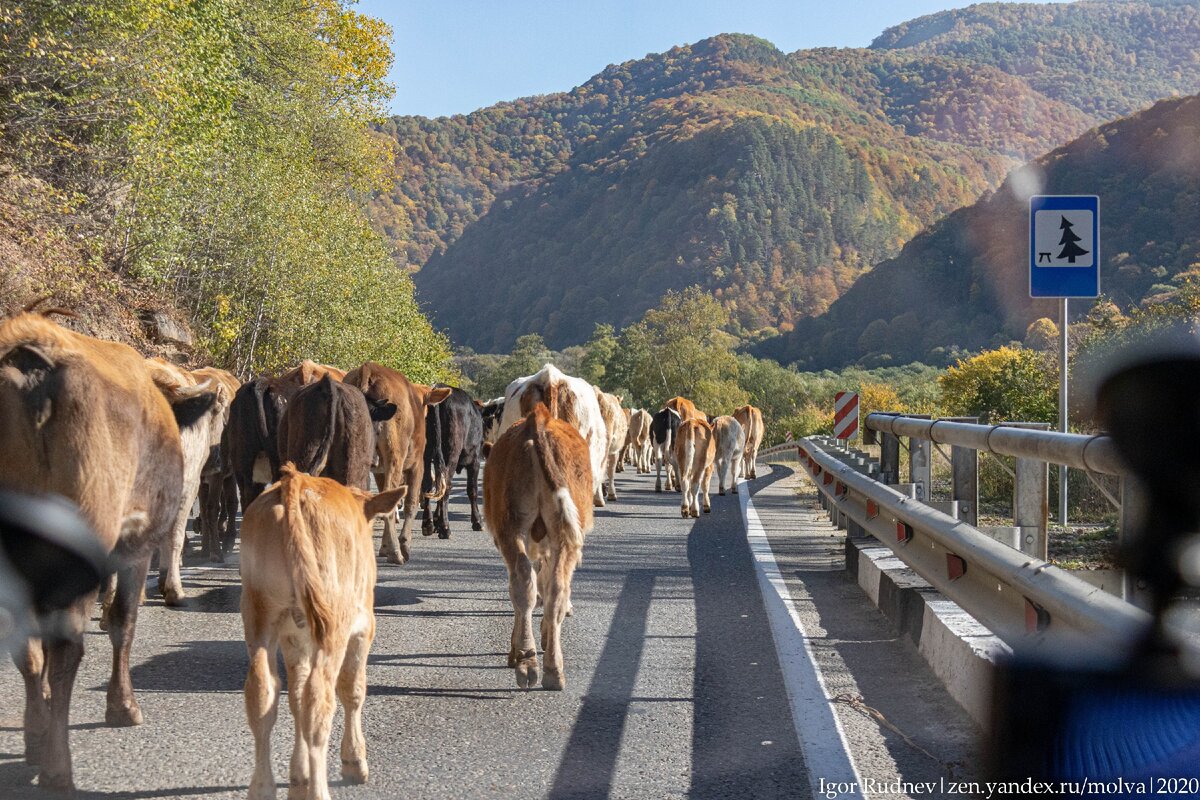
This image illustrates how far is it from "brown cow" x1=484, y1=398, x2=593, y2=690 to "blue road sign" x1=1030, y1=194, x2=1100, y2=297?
17.6 feet

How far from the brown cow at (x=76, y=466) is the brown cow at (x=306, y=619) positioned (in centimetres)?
82

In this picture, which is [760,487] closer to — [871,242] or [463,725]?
[463,725]

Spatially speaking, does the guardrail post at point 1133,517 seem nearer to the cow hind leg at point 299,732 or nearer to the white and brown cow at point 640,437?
the cow hind leg at point 299,732

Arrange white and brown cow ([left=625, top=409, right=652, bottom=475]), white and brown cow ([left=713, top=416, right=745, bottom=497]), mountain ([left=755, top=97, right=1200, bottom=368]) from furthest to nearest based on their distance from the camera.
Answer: mountain ([left=755, top=97, right=1200, bottom=368])
white and brown cow ([left=625, top=409, right=652, bottom=475])
white and brown cow ([left=713, top=416, right=745, bottom=497])

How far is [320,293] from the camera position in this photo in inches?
1014

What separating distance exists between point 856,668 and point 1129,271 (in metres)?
87.3

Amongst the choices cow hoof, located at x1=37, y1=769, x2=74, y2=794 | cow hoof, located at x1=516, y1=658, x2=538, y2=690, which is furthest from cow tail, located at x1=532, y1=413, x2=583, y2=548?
cow hoof, located at x1=37, y1=769, x2=74, y2=794

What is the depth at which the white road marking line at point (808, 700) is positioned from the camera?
464 cm

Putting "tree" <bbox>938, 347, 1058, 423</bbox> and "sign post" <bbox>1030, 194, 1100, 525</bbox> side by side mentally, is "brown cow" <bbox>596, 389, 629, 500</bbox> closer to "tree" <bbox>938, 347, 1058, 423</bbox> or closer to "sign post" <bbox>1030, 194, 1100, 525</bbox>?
"tree" <bbox>938, 347, 1058, 423</bbox>

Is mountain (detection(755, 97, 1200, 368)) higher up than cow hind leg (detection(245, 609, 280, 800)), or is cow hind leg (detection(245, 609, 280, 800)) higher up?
mountain (detection(755, 97, 1200, 368))

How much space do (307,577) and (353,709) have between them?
27.8 inches

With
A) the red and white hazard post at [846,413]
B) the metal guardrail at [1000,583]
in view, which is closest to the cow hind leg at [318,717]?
the metal guardrail at [1000,583]

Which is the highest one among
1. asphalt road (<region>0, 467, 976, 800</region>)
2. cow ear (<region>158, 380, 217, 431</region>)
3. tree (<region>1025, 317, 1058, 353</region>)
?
tree (<region>1025, 317, 1058, 353</region>)

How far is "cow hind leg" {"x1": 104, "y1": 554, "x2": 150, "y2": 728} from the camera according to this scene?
5.39 m
